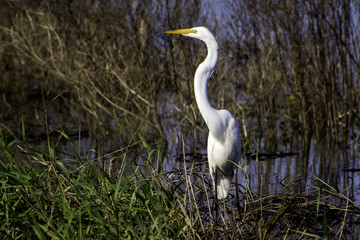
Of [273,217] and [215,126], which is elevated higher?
[215,126]

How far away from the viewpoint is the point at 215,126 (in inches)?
152

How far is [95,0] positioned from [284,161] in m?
3.80

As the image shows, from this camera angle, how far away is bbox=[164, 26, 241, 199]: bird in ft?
12.0

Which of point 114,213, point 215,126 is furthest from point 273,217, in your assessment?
point 215,126

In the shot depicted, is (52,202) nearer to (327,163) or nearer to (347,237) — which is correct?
(347,237)

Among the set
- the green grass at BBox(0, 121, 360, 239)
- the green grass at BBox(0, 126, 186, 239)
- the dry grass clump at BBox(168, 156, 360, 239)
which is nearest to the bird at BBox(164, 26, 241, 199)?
the dry grass clump at BBox(168, 156, 360, 239)

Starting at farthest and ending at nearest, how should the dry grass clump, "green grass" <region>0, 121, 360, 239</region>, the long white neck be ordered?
the long white neck, the dry grass clump, "green grass" <region>0, 121, 360, 239</region>

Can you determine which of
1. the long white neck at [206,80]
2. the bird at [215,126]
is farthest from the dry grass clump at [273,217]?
the long white neck at [206,80]

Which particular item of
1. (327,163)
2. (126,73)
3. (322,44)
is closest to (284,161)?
(327,163)

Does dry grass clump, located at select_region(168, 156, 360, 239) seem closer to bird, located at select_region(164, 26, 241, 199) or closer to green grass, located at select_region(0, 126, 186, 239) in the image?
green grass, located at select_region(0, 126, 186, 239)

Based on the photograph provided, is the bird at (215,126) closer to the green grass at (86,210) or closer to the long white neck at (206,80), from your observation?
the long white neck at (206,80)

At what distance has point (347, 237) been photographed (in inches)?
135

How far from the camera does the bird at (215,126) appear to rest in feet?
12.0

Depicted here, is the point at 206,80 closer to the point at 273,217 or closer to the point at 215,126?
the point at 215,126
